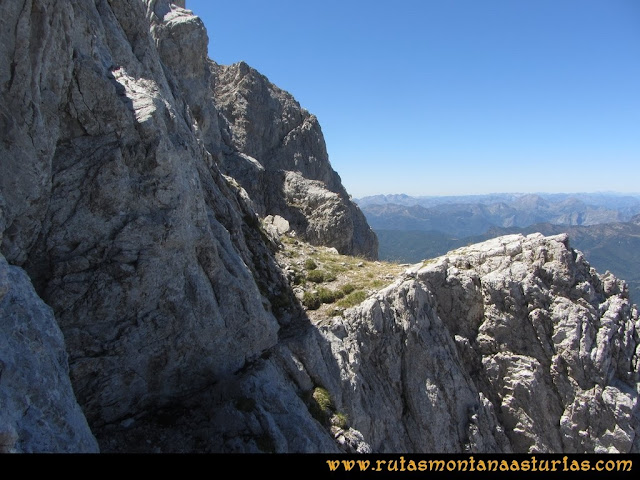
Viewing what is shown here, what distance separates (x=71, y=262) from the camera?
41.1ft

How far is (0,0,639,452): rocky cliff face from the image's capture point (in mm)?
11188

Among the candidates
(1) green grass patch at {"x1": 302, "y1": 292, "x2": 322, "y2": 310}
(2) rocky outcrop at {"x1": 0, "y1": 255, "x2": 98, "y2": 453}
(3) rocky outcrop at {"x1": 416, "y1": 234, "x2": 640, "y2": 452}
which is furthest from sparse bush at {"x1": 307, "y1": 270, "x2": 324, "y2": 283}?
(2) rocky outcrop at {"x1": 0, "y1": 255, "x2": 98, "y2": 453}

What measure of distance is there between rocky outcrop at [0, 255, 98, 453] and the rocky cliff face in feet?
0.13

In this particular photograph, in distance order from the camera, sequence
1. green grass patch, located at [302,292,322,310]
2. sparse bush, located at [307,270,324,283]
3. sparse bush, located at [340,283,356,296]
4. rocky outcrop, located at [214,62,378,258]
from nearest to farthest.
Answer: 1. green grass patch, located at [302,292,322,310]
2. sparse bush, located at [340,283,356,296]
3. sparse bush, located at [307,270,324,283]
4. rocky outcrop, located at [214,62,378,258]

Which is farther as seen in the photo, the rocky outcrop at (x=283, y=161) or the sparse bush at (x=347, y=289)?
the rocky outcrop at (x=283, y=161)

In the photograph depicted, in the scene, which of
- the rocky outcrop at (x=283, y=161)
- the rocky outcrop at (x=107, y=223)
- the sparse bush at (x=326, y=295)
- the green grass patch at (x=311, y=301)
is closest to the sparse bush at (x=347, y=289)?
the sparse bush at (x=326, y=295)

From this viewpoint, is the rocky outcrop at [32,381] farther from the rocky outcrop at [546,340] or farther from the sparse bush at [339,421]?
the rocky outcrop at [546,340]

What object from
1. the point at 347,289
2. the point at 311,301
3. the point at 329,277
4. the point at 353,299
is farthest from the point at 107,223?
the point at 329,277

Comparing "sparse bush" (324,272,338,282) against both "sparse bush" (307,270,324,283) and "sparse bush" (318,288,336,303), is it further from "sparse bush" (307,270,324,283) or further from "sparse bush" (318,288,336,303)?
"sparse bush" (318,288,336,303)

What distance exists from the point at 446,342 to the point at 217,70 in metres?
62.1

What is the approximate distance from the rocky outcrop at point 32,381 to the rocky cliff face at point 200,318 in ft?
0.13

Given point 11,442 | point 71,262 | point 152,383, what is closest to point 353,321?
point 152,383

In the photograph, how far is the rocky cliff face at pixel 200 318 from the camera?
11188mm

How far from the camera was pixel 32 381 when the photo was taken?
8.08 meters
